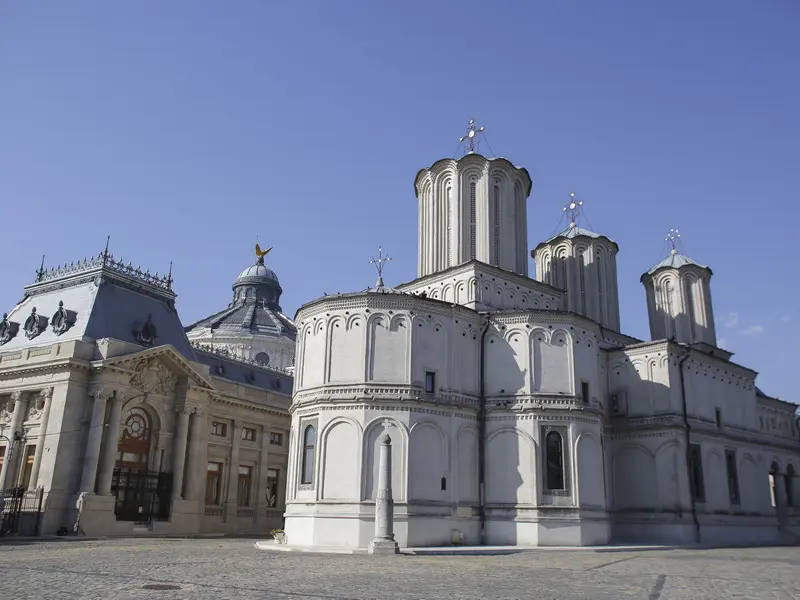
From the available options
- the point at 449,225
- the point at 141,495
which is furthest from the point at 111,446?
the point at 449,225

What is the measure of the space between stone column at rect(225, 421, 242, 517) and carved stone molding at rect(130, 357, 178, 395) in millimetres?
6668

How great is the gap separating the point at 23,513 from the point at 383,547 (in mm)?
23206

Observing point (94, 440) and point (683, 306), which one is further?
point (683, 306)

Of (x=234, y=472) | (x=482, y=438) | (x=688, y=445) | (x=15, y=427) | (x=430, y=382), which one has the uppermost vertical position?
(x=430, y=382)

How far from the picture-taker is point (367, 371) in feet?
109

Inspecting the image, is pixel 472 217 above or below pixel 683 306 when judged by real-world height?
above

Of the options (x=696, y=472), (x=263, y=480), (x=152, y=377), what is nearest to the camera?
(x=696, y=472)

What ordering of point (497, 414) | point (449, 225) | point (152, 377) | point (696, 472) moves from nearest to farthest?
point (497, 414) < point (696, 472) < point (449, 225) < point (152, 377)

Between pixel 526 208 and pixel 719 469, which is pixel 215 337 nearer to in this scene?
pixel 526 208

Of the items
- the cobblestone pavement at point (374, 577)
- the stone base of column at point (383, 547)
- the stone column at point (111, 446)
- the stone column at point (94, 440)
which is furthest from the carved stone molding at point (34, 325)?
the stone base of column at point (383, 547)

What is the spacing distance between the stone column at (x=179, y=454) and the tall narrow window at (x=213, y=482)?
3.57 metres

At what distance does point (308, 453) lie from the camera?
3316 centimetres

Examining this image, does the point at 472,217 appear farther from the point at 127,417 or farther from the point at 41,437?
the point at 41,437

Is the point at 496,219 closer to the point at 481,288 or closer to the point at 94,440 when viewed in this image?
the point at 481,288
